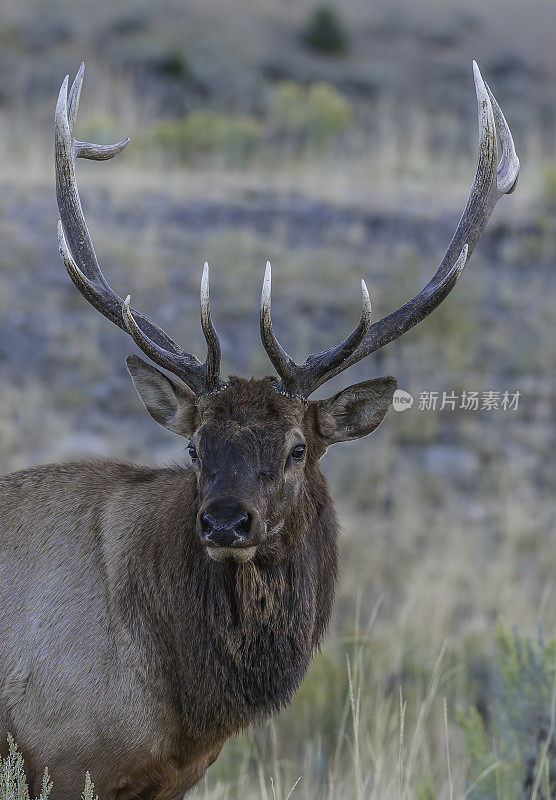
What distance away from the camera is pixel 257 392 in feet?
12.9

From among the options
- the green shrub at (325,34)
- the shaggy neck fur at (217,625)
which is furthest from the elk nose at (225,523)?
the green shrub at (325,34)

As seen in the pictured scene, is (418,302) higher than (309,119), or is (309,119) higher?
(309,119)

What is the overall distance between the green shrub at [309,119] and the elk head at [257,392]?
591 inches

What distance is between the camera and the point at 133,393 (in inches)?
426

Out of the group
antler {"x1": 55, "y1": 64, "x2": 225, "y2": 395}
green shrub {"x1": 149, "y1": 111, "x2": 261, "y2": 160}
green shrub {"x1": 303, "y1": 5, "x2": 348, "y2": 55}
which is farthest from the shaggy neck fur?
green shrub {"x1": 303, "y1": 5, "x2": 348, "y2": 55}

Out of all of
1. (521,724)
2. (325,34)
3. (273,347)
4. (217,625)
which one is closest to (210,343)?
(273,347)

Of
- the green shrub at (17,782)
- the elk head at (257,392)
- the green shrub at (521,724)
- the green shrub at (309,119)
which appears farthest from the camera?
the green shrub at (309,119)

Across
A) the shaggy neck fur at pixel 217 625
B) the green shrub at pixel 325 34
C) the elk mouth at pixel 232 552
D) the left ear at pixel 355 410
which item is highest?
the green shrub at pixel 325 34

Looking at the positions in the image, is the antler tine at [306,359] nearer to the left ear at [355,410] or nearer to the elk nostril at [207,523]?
the left ear at [355,410]

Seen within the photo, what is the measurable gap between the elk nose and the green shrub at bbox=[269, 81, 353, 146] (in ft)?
53.3

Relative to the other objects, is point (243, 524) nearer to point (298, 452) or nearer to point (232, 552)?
point (232, 552)

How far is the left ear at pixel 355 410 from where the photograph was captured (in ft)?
13.8

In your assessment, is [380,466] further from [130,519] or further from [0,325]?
[130,519]

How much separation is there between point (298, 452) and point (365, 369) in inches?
298
